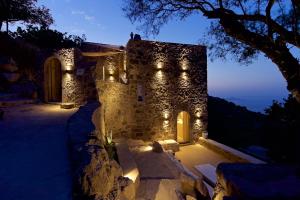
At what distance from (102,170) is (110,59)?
943 centimetres

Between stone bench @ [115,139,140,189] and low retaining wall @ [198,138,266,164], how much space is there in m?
4.68

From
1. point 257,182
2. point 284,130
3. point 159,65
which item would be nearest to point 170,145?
point 159,65

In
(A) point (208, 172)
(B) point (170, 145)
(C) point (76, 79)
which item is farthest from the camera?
(B) point (170, 145)

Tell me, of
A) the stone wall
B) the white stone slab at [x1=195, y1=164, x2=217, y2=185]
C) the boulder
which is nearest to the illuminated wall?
the stone wall

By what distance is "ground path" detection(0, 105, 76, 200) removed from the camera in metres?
2.49

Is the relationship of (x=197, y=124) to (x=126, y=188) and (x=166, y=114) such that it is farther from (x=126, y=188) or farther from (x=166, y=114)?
(x=126, y=188)

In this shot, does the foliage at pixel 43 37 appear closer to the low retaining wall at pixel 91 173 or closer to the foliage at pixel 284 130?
the low retaining wall at pixel 91 173

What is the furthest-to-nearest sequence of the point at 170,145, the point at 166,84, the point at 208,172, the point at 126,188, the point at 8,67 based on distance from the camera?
the point at 166,84, the point at 170,145, the point at 8,67, the point at 208,172, the point at 126,188

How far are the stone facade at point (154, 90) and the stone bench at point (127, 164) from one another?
2.22m

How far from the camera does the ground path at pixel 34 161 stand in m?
2.49

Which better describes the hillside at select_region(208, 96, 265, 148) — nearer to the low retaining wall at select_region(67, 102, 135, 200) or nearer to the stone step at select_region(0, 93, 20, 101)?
the stone step at select_region(0, 93, 20, 101)

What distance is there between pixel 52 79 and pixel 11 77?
1.93 metres

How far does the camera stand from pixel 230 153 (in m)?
9.92

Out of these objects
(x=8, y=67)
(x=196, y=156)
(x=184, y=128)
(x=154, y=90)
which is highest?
(x=8, y=67)
